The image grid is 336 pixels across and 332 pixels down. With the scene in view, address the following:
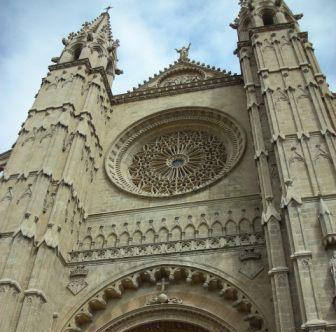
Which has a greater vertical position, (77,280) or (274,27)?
(274,27)

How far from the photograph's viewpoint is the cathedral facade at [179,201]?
37.9 ft

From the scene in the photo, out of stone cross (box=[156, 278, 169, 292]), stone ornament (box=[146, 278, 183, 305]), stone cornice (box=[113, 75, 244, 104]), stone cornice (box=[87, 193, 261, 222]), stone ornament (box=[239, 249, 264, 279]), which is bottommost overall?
stone ornament (box=[146, 278, 183, 305])

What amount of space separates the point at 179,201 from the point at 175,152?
3.50 meters

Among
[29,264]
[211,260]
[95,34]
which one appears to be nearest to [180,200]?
[211,260]

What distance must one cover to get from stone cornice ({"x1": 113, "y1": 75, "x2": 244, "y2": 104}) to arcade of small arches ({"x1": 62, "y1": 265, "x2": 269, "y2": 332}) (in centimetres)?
933

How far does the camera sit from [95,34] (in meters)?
23.3

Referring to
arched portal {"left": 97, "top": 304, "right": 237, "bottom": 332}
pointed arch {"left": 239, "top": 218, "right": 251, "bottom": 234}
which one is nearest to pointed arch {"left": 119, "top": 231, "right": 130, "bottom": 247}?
arched portal {"left": 97, "top": 304, "right": 237, "bottom": 332}


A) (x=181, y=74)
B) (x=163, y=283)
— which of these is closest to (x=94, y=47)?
(x=181, y=74)

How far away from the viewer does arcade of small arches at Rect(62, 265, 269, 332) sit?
462 inches

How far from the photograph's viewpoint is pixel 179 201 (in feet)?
50.3

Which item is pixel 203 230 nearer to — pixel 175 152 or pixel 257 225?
pixel 257 225

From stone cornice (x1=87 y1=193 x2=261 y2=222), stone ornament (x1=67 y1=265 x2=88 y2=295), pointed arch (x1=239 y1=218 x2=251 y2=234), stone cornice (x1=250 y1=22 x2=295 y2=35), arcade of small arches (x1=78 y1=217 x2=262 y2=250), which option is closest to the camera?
stone ornament (x1=67 y1=265 x2=88 y2=295)

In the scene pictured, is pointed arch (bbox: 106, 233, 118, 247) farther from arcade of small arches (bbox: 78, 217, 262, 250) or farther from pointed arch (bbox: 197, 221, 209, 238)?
pointed arch (bbox: 197, 221, 209, 238)

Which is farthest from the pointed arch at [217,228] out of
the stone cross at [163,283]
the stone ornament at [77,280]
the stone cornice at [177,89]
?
the stone cornice at [177,89]
